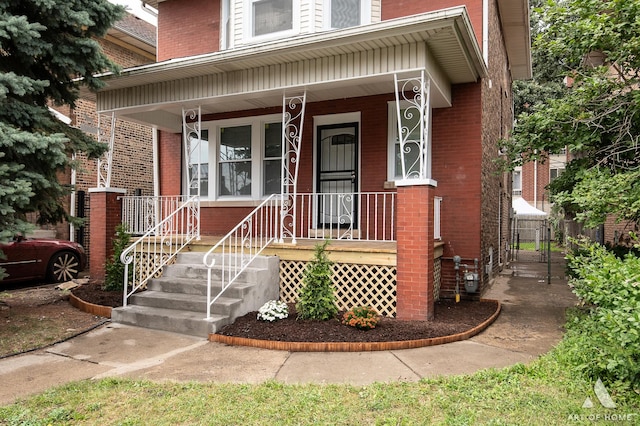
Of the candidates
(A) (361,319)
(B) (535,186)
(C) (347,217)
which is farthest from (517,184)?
(A) (361,319)

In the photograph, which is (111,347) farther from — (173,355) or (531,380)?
(531,380)

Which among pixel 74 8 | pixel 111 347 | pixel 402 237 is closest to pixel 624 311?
pixel 402 237

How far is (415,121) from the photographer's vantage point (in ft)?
27.3

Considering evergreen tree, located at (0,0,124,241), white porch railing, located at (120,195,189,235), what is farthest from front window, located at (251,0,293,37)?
white porch railing, located at (120,195,189,235)

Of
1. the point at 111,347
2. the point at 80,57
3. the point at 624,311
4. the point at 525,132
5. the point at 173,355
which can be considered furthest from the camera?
the point at 525,132

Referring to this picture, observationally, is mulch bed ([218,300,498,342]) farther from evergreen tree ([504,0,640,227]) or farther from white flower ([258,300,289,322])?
evergreen tree ([504,0,640,227])

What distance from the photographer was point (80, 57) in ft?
21.1

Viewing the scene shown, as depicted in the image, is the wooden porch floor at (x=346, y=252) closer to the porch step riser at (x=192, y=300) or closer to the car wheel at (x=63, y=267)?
the porch step riser at (x=192, y=300)

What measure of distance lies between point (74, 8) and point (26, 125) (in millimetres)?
1772

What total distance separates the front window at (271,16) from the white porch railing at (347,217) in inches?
136

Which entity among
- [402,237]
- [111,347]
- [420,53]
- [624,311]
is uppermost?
[420,53]

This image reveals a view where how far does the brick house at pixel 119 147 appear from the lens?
40.2 feet

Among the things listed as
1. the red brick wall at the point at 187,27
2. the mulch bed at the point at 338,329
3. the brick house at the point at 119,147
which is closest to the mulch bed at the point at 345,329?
the mulch bed at the point at 338,329

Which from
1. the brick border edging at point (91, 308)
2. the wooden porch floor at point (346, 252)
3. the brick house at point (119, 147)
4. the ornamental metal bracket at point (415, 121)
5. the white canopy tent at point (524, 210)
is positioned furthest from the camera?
the white canopy tent at point (524, 210)
